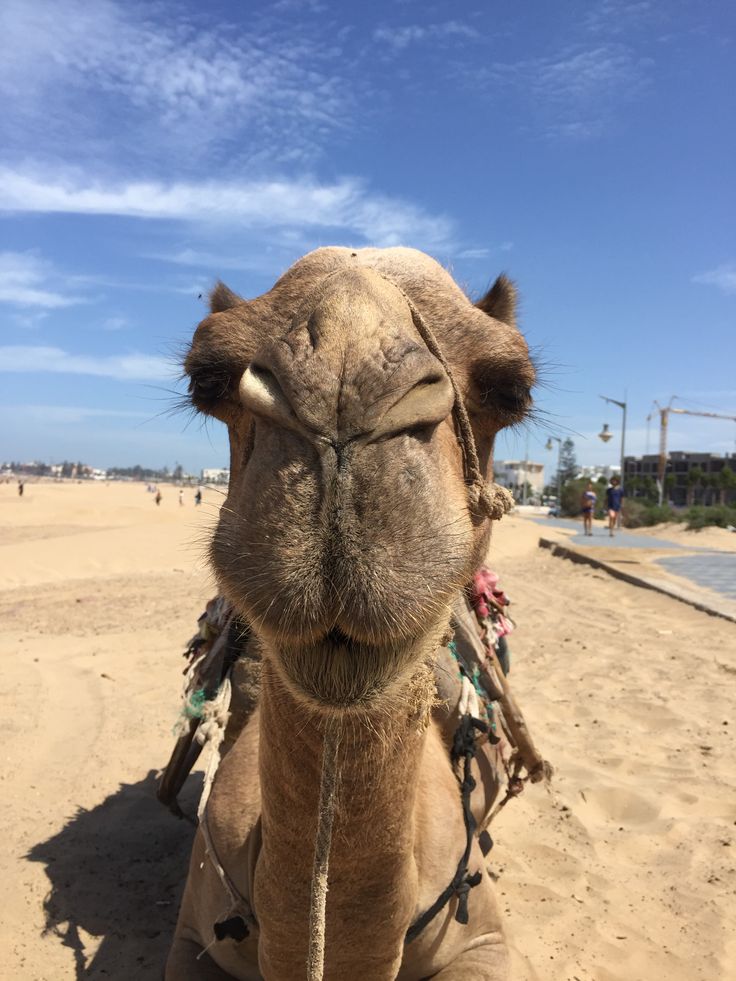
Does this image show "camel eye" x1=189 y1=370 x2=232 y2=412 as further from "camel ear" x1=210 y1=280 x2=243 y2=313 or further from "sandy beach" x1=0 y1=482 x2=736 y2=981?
"camel ear" x1=210 y1=280 x2=243 y2=313

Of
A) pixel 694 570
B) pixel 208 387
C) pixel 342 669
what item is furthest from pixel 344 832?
pixel 694 570

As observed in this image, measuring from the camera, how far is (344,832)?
1.79 m

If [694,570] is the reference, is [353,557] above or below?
above

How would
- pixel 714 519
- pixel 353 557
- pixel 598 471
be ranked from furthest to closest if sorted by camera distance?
pixel 598 471, pixel 714 519, pixel 353 557

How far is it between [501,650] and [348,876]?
3003mm

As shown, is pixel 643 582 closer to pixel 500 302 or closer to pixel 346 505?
pixel 500 302

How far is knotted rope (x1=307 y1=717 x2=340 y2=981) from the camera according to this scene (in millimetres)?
1657

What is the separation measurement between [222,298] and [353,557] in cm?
147

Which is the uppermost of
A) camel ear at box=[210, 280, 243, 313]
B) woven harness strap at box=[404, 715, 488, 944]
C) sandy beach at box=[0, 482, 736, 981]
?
camel ear at box=[210, 280, 243, 313]

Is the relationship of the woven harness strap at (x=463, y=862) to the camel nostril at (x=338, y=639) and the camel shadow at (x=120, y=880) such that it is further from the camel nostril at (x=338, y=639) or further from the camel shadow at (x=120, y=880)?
the camel shadow at (x=120, y=880)

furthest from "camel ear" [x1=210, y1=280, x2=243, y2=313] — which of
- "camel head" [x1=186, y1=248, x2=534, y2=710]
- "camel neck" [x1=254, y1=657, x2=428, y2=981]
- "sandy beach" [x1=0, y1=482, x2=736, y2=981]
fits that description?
"camel neck" [x1=254, y1=657, x2=428, y2=981]

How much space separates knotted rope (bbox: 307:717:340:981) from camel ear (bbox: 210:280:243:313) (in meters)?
1.46

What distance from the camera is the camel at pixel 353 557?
1.34m

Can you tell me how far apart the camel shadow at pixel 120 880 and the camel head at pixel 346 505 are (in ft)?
9.16
